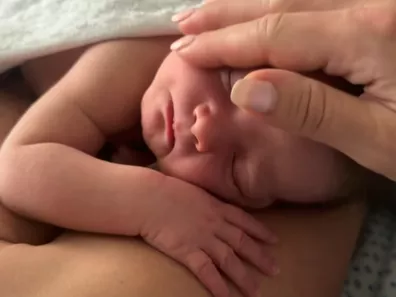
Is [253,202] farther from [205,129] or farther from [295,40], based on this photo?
[295,40]

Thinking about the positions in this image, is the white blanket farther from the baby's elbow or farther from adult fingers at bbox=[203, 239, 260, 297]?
adult fingers at bbox=[203, 239, 260, 297]

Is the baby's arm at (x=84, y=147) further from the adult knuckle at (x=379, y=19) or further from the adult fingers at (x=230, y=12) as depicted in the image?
the adult knuckle at (x=379, y=19)

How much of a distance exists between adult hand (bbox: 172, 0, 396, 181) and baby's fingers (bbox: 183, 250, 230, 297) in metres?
0.17

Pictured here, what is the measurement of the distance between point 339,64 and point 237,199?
216mm

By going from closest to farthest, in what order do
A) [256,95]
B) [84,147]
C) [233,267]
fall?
[256,95], [233,267], [84,147]

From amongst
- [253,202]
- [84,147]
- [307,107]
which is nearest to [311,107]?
[307,107]

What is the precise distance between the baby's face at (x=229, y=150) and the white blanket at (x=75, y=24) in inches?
4.2

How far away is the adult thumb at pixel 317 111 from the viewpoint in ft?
2.19

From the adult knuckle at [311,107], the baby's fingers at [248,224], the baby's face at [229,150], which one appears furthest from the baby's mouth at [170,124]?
the adult knuckle at [311,107]

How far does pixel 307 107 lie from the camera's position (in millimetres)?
681

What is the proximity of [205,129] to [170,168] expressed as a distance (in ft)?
0.26

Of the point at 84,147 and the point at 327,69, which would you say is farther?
the point at 84,147

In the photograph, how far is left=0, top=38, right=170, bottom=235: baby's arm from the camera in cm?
77

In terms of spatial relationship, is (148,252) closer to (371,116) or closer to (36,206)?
(36,206)
